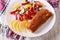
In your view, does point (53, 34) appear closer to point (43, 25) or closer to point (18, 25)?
point (43, 25)

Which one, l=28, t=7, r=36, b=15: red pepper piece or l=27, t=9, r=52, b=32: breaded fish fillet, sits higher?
l=28, t=7, r=36, b=15: red pepper piece

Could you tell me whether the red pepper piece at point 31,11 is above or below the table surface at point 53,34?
above

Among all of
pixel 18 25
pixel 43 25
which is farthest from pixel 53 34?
pixel 18 25

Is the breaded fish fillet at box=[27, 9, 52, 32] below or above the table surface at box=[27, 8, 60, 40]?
above

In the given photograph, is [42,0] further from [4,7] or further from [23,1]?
[4,7]

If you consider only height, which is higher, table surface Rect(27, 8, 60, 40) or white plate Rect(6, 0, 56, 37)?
white plate Rect(6, 0, 56, 37)

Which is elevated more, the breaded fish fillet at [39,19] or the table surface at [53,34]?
the breaded fish fillet at [39,19]

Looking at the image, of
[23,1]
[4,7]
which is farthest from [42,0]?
[4,7]

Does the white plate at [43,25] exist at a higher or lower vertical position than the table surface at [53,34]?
higher
